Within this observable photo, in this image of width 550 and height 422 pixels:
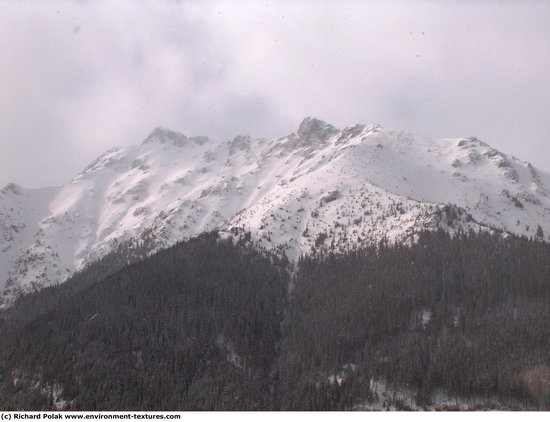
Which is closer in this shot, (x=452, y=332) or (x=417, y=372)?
(x=417, y=372)

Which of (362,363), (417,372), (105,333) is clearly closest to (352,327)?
(362,363)

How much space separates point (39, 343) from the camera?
190375mm

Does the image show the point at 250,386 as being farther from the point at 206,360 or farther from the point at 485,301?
the point at 485,301

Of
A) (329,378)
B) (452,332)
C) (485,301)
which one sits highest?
(485,301)

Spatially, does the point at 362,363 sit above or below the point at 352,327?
below

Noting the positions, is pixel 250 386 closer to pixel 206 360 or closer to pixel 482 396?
pixel 206 360

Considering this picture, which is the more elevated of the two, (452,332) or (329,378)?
(452,332)

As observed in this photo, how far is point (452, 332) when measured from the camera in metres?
185

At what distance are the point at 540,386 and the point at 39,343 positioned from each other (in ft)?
533
